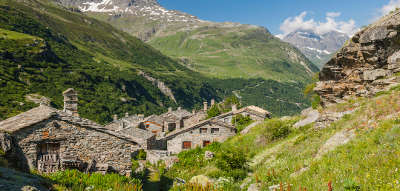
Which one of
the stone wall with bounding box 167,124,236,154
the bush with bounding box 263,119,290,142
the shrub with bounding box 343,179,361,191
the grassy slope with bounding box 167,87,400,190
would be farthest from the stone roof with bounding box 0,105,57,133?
the stone wall with bounding box 167,124,236,154

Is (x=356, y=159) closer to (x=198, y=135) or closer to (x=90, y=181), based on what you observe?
(x=90, y=181)

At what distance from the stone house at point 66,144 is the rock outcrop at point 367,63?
21822 mm

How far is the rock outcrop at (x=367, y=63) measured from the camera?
918 inches

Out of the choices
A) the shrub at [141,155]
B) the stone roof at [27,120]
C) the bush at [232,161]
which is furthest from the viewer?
the shrub at [141,155]

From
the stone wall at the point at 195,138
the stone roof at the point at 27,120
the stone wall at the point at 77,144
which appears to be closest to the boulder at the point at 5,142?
the stone roof at the point at 27,120

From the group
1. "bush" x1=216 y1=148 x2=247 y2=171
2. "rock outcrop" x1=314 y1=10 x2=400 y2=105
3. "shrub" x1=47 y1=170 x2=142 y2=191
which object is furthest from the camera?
"rock outcrop" x1=314 y1=10 x2=400 y2=105

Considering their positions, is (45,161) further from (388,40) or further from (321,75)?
(321,75)

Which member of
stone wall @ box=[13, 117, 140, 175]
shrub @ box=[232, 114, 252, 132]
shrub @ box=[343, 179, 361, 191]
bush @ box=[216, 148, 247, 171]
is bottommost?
bush @ box=[216, 148, 247, 171]

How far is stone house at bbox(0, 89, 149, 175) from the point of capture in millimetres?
14516

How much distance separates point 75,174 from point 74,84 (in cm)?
14061

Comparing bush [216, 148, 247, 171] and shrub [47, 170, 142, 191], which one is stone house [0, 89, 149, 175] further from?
bush [216, 148, 247, 171]

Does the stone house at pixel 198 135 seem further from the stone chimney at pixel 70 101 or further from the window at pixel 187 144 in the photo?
the stone chimney at pixel 70 101

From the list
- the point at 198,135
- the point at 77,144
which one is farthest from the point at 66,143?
the point at 198,135

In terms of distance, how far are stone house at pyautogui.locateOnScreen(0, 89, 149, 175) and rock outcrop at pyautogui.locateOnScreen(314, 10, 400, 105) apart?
859 inches
